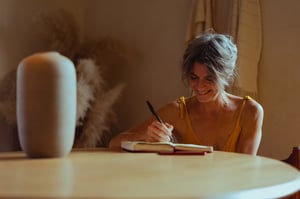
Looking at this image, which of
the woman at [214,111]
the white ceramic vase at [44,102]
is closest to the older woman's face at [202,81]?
the woman at [214,111]

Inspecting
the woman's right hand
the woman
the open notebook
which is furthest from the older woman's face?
the open notebook

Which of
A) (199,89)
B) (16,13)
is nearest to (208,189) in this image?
(199,89)

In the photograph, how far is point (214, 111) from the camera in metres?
1.87

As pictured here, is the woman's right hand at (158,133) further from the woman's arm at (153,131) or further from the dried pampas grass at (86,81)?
the dried pampas grass at (86,81)

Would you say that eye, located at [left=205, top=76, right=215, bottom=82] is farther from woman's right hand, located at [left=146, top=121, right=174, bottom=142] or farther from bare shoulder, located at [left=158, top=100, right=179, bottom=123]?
woman's right hand, located at [left=146, top=121, right=174, bottom=142]

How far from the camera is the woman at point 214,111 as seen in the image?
Result: 1741mm

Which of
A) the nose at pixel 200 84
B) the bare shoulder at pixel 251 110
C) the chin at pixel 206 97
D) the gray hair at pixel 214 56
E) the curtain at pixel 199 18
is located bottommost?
the bare shoulder at pixel 251 110

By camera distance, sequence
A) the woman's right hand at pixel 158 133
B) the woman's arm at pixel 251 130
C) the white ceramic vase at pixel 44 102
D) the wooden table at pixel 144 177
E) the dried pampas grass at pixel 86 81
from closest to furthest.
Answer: the wooden table at pixel 144 177 < the white ceramic vase at pixel 44 102 < the woman's right hand at pixel 158 133 < the woman's arm at pixel 251 130 < the dried pampas grass at pixel 86 81

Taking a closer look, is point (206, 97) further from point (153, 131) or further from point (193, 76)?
point (153, 131)

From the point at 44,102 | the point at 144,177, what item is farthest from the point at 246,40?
the point at 144,177

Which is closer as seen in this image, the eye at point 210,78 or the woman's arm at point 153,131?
the woman's arm at point 153,131

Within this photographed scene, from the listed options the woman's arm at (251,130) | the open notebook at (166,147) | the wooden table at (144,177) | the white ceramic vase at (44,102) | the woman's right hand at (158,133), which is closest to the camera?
the wooden table at (144,177)

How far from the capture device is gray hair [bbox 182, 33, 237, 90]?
174cm

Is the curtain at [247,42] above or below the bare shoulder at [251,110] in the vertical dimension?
above
